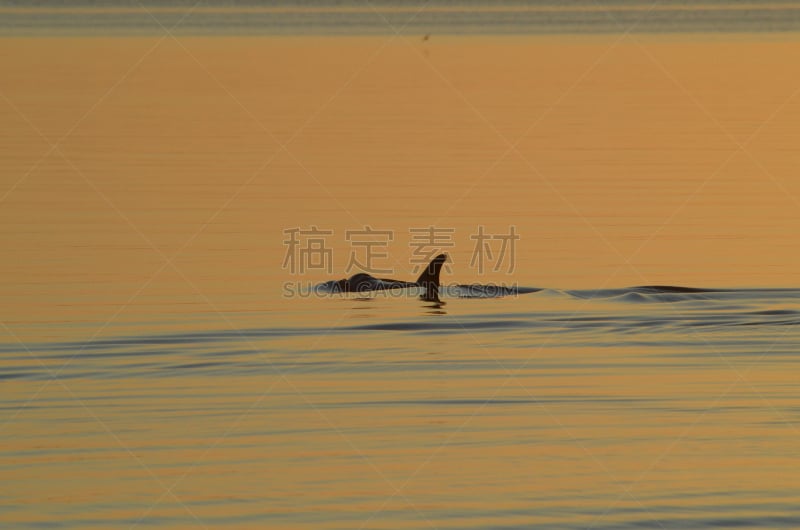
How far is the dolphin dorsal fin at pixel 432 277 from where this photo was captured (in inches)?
808

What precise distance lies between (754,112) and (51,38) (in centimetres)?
2968

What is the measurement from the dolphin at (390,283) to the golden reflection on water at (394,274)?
490 mm

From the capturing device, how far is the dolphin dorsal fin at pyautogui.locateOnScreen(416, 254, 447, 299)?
20.5m

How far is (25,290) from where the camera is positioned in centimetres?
1992

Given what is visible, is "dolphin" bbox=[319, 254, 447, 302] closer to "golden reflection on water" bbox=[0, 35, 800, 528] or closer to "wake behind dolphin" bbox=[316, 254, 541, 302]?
"wake behind dolphin" bbox=[316, 254, 541, 302]

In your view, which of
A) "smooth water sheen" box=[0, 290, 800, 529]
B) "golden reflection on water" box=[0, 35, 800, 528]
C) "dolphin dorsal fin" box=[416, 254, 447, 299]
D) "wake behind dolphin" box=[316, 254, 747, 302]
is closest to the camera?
"smooth water sheen" box=[0, 290, 800, 529]

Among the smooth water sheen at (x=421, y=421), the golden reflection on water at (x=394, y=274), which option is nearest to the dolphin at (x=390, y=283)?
the golden reflection on water at (x=394, y=274)

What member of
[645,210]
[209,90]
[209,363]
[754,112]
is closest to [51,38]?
[209,90]

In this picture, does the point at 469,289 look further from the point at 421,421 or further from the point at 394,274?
the point at 421,421

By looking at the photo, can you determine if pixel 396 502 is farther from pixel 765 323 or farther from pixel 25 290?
pixel 25 290

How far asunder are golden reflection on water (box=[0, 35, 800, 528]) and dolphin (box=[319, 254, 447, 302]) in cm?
49

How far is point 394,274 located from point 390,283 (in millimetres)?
883

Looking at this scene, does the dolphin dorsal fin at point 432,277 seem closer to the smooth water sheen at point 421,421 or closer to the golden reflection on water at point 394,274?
the golden reflection on water at point 394,274

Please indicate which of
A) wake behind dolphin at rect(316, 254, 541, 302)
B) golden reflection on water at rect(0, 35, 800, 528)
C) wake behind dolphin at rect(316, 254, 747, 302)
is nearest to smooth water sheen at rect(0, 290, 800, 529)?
golden reflection on water at rect(0, 35, 800, 528)
